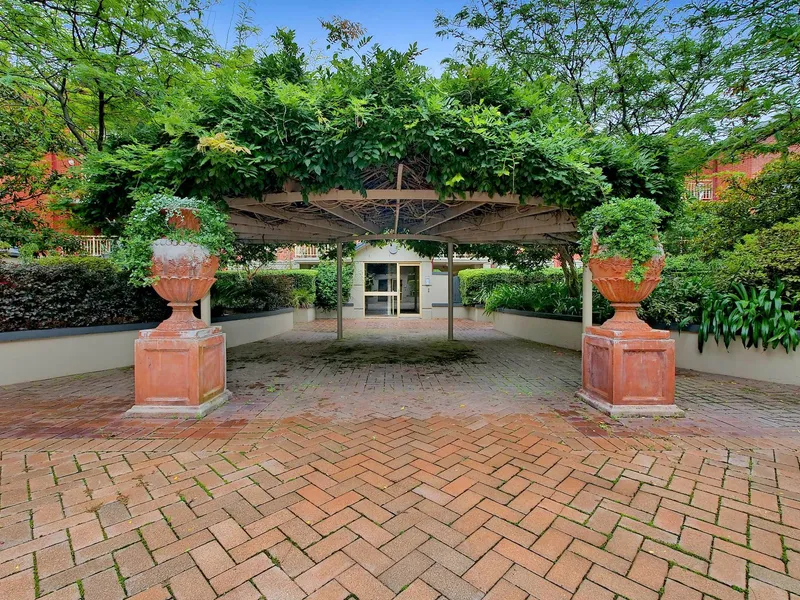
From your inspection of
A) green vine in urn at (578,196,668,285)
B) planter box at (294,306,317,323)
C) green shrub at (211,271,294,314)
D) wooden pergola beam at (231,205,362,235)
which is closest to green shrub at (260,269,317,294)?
planter box at (294,306,317,323)

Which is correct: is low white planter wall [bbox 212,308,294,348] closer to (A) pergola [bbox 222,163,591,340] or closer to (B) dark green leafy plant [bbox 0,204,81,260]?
(A) pergola [bbox 222,163,591,340]

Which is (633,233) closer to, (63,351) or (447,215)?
(447,215)

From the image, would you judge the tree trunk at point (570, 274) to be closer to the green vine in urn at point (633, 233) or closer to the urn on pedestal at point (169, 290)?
the green vine in urn at point (633, 233)

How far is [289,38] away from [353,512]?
4.00m

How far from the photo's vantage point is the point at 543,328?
26.9 ft

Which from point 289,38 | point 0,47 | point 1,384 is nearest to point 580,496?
point 289,38

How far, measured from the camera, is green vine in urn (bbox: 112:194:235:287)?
328 cm

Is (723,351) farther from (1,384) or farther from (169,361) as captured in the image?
(1,384)

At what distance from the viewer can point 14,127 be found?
17.7 feet

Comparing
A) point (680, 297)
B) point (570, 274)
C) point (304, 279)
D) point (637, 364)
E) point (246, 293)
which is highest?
point (570, 274)

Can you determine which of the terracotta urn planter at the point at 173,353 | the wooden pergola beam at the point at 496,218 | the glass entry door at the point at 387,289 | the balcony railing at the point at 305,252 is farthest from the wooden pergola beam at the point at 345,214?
the balcony railing at the point at 305,252

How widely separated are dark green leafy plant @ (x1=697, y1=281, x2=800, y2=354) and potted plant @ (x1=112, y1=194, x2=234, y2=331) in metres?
6.44

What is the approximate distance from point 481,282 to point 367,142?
10.8 meters

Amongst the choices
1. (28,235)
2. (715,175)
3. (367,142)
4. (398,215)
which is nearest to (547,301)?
(715,175)
